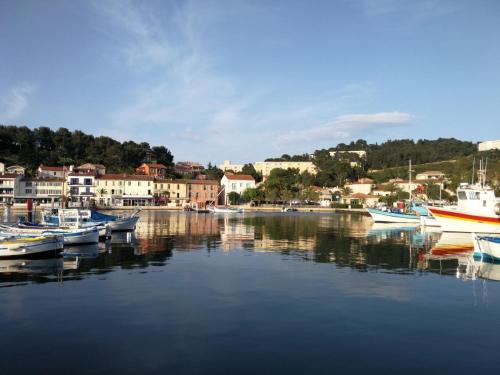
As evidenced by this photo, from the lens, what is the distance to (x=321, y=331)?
1211cm

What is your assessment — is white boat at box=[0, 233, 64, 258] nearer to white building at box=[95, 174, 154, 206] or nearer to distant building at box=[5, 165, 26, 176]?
white building at box=[95, 174, 154, 206]

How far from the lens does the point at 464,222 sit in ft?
143

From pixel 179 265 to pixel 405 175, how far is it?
13984cm

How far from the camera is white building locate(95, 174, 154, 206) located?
103 meters

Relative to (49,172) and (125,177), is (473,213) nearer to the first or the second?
(125,177)

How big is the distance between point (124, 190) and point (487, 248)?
300 feet

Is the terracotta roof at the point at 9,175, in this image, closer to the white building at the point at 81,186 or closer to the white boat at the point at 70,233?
the white building at the point at 81,186

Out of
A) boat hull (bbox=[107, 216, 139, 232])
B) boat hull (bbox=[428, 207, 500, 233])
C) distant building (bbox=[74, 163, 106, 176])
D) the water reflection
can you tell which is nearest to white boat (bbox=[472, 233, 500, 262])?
the water reflection

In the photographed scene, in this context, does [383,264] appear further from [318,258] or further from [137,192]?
[137,192]

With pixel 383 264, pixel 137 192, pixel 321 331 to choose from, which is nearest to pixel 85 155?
pixel 137 192

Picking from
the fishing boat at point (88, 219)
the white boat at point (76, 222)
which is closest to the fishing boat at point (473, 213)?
the fishing boat at point (88, 219)

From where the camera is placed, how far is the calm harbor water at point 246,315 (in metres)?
9.98

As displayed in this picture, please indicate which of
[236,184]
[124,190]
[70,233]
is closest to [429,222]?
[70,233]

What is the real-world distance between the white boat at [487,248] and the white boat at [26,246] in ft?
78.0
